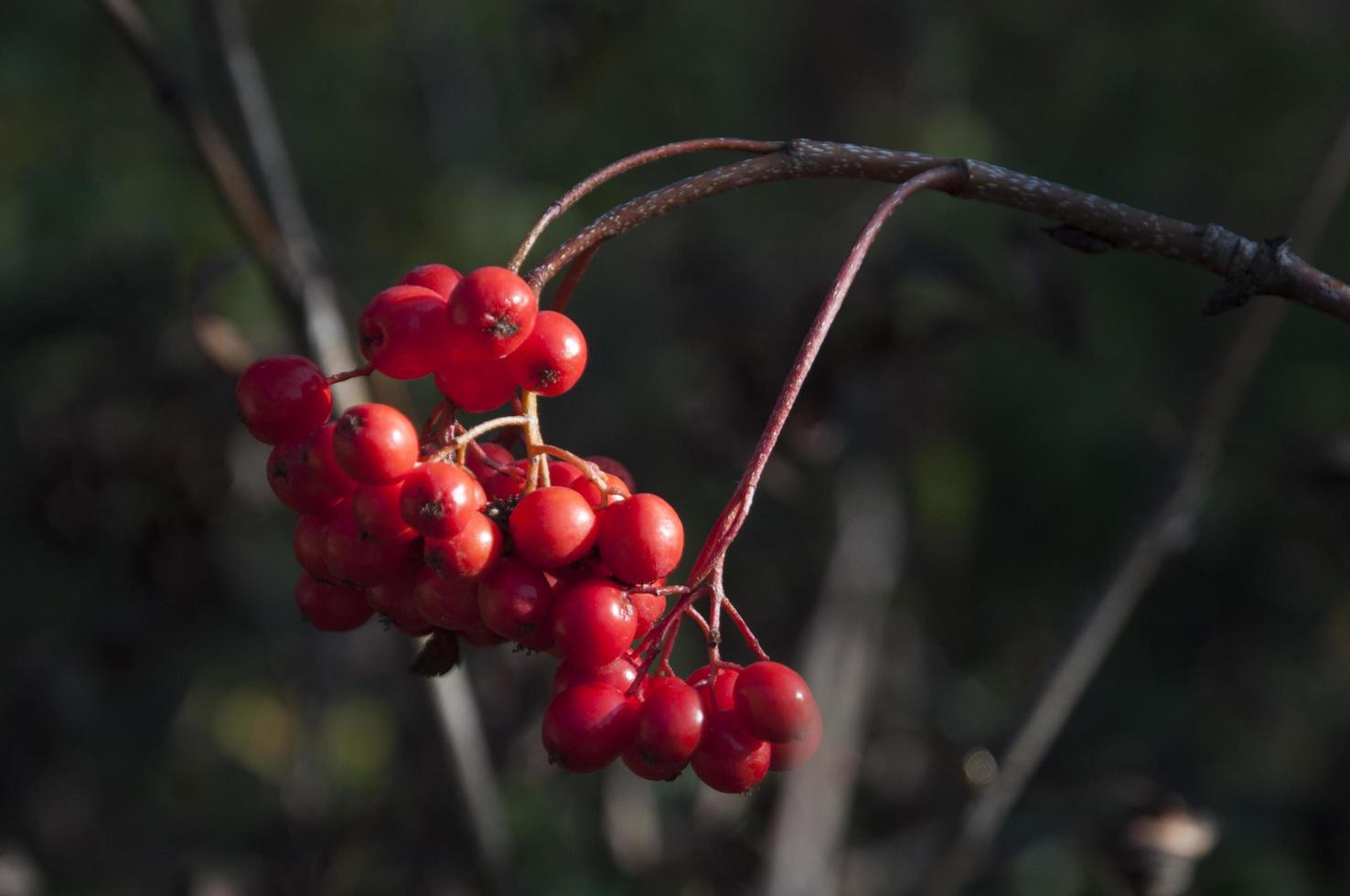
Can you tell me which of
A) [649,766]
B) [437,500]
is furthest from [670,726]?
[437,500]

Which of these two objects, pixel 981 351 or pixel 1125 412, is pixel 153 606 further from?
pixel 1125 412

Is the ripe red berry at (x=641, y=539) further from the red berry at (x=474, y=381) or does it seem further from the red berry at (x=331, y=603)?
the red berry at (x=331, y=603)

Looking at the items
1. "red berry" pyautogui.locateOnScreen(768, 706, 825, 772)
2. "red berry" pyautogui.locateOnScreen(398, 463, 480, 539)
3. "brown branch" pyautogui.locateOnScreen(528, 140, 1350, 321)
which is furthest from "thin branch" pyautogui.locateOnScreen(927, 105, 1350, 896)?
"red berry" pyautogui.locateOnScreen(398, 463, 480, 539)

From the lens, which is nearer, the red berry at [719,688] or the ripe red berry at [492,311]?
the ripe red berry at [492,311]

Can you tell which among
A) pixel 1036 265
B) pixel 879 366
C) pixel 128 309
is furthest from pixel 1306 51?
pixel 128 309

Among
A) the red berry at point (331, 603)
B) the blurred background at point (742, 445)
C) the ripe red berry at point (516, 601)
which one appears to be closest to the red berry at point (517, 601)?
the ripe red berry at point (516, 601)

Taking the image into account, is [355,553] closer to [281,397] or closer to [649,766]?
[281,397]
